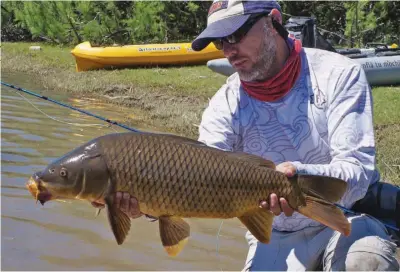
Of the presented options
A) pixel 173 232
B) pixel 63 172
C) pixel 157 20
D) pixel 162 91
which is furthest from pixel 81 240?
Result: pixel 157 20

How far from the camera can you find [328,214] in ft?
8.83

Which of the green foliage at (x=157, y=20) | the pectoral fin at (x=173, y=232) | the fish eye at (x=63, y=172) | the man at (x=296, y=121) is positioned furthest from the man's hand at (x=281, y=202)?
the green foliage at (x=157, y=20)

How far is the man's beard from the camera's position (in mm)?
3129

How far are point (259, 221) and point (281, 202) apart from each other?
17 centimetres

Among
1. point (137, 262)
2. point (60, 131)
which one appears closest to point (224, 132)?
point (137, 262)

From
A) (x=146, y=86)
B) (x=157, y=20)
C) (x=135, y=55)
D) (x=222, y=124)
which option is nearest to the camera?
(x=222, y=124)

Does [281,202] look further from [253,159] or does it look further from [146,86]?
[146,86]

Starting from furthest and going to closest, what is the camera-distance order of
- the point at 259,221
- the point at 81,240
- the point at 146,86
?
the point at 146,86 → the point at 81,240 → the point at 259,221

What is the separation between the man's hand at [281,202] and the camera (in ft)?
8.88

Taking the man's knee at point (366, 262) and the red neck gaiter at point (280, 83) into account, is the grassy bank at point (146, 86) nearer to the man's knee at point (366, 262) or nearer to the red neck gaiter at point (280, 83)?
the red neck gaiter at point (280, 83)

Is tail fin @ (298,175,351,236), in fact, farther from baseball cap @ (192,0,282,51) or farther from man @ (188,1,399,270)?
baseball cap @ (192,0,282,51)

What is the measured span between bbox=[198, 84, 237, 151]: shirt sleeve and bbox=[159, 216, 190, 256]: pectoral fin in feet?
1.99

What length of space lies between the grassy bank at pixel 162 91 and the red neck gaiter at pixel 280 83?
2881 millimetres

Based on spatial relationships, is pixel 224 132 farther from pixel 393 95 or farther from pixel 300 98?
pixel 393 95
